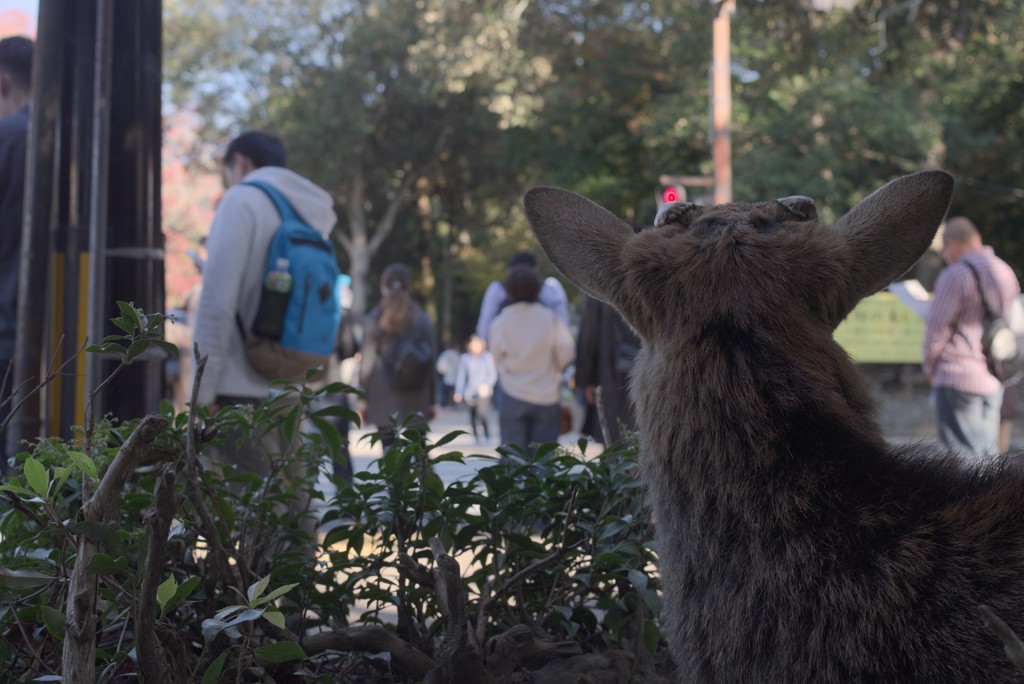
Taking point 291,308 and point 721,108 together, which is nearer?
point 291,308

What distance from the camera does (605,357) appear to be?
9.35m

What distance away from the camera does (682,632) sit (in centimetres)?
204

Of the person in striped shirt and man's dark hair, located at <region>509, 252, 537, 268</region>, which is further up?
man's dark hair, located at <region>509, 252, 537, 268</region>

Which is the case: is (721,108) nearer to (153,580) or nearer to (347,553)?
(347,553)

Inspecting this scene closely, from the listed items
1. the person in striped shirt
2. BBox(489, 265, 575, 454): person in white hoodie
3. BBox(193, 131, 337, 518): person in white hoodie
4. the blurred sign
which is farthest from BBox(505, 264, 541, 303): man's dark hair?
the blurred sign

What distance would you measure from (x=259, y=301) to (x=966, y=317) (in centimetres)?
624

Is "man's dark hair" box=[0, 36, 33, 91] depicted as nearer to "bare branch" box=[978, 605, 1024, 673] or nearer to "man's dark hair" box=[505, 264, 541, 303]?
"bare branch" box=[978, 605, 1024, 673]

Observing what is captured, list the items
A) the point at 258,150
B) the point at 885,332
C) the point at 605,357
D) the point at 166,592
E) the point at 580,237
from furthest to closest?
the point at 885,332 → the point at 605,357 → the point at 258,150 → the point at 580,237 → the point at 166,592

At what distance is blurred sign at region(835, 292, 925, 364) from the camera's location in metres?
16.9

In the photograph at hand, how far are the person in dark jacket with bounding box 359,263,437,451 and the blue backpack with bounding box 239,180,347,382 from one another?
492cm

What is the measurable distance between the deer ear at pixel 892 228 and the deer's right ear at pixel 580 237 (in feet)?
1.61

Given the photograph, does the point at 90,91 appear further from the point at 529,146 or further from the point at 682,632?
the point at 529,146

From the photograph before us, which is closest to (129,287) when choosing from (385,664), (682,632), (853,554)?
(385,664)

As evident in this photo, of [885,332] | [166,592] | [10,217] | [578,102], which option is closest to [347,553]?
[166,592]
